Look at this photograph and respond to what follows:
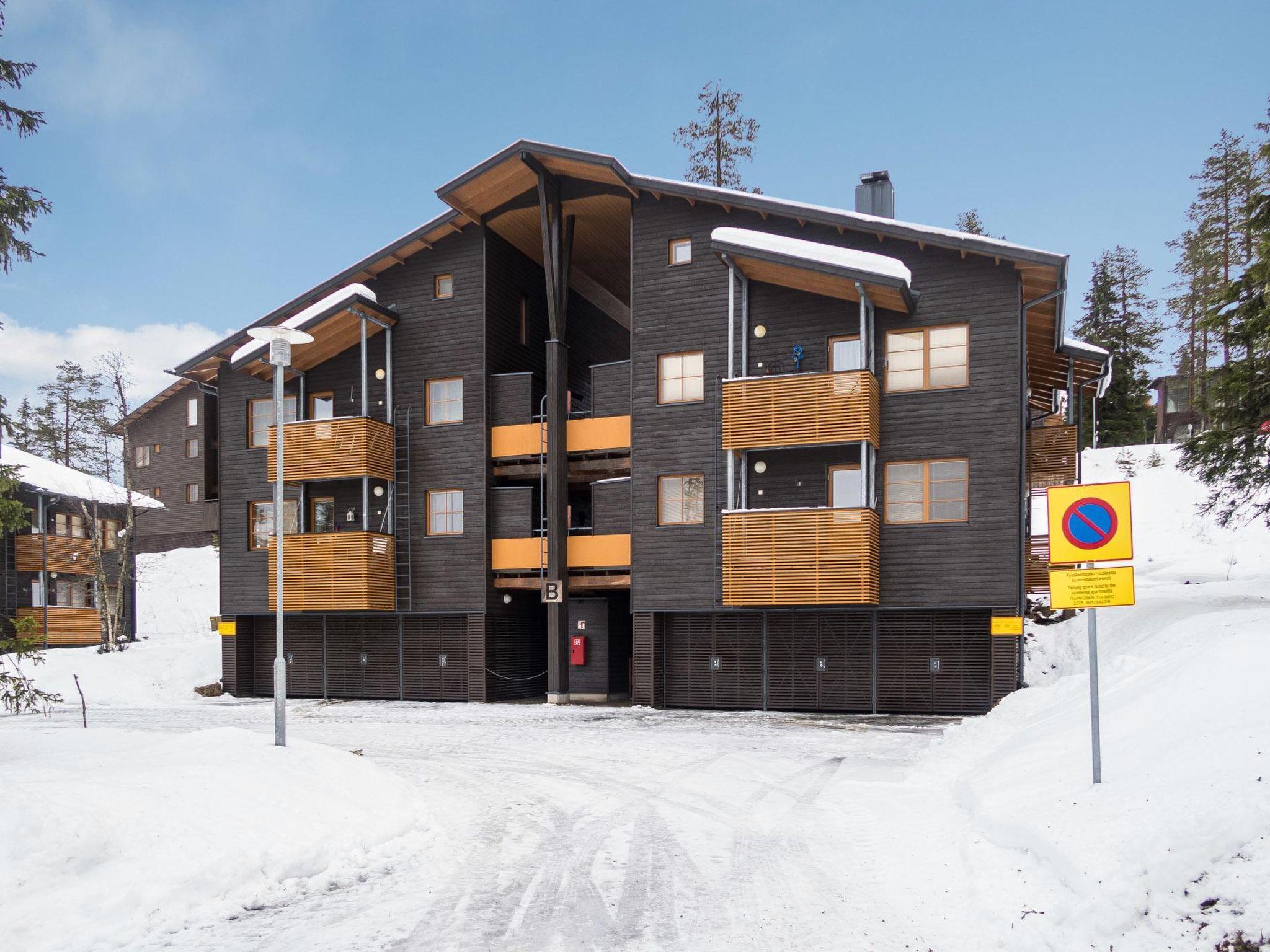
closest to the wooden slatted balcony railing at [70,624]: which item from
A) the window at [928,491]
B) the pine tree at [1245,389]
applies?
the window at [928,491]

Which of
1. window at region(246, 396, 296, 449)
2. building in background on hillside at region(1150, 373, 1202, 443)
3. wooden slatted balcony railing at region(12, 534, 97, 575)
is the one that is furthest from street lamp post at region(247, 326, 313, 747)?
building in background on hillside at region(1150, 373, 1202, 443)

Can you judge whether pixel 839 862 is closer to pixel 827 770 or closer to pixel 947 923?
pixel 947 923

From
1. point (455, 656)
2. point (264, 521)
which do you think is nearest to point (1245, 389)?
point (455, 656)

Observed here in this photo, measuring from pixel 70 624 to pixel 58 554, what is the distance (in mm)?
3102

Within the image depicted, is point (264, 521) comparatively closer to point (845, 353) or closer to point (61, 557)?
point (61, 557)

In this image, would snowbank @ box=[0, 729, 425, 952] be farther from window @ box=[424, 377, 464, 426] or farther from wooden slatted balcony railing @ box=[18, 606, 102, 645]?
wooden slatted balcony railing @ box=[18, 606, 102, 645]

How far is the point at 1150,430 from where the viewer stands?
218 ft

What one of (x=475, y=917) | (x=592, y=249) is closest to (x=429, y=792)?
(x=475, y=917)

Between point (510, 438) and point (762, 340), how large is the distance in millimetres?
7837

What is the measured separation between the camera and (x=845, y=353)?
24812 millimetres

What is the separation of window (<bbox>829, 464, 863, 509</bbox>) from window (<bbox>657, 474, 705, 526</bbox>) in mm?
3277

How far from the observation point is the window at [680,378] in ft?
85.5

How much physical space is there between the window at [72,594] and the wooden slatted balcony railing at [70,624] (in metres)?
0.46

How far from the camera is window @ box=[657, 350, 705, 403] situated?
26.1m
